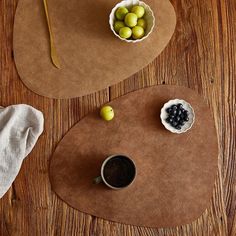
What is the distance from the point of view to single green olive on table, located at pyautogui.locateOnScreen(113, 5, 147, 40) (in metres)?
0.91

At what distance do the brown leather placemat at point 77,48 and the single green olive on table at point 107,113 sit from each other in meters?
0.07

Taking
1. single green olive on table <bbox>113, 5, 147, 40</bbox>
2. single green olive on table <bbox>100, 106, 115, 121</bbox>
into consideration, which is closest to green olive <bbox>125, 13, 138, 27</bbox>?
single green olive on table <bbox>113, 5, 147, 40</bbox>

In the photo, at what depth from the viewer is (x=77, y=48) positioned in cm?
94

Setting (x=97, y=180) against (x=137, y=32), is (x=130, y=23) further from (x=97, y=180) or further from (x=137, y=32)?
(x=97, y=180)

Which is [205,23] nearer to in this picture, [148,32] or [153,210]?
[148,32]

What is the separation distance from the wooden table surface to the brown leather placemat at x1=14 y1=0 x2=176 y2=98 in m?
0.02

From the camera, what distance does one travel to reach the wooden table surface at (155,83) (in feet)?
2.82

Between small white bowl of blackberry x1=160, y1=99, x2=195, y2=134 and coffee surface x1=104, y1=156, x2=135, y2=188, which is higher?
small white bowl of blackberry x1=160, y1=99, x2=195, y2=134

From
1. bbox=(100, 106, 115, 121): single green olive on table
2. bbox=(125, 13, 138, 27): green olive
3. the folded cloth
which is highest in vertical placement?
bbox=(125, 13, 138, 27): green olive

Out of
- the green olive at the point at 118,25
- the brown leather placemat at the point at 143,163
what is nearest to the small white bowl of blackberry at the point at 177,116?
the brown leather placemat at the point at 143,163

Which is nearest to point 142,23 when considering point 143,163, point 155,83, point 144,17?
point 144,17

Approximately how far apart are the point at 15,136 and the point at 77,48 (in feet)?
0.89

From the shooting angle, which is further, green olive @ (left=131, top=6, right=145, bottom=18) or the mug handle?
green olive @ (left=131, top=6, right=145, bottom=18)

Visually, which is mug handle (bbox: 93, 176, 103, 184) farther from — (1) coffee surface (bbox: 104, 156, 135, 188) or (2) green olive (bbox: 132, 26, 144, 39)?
(2) green olive (bbox: 132, 26, 144, 39)
